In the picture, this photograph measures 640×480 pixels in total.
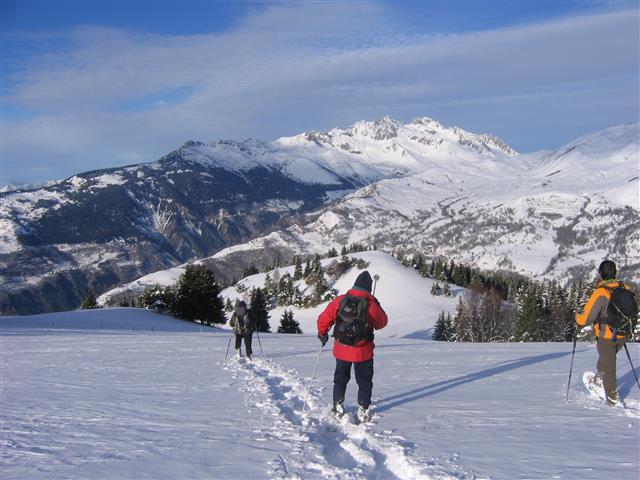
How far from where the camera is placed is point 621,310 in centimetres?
1095

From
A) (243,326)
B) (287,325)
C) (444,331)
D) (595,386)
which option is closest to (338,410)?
(595,386)

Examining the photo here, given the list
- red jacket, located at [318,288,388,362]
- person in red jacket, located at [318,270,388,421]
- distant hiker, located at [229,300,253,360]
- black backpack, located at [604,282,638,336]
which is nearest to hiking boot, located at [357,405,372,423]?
person in red jacket, located at [318,270,388,421]

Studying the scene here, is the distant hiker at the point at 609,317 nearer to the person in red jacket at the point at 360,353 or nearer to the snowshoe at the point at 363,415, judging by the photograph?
the person in red jacket at the point at 360,353

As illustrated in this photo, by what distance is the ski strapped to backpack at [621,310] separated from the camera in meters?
10.9

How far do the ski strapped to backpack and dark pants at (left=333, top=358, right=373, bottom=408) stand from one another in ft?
15.8

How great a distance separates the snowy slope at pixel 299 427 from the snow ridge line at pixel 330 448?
0.03m

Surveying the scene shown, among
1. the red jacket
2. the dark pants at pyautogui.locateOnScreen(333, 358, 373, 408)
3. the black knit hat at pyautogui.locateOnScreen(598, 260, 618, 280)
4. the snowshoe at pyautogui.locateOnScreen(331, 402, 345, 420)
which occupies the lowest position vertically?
the snowshoe at pyautogui.locateOnScreen(331, 402, 345, 420)

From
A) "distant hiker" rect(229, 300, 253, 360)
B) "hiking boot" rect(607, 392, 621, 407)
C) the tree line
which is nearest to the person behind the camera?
"hiking boot" rect(607, 392, 621, 407)

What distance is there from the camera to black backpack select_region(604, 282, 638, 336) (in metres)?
10.9

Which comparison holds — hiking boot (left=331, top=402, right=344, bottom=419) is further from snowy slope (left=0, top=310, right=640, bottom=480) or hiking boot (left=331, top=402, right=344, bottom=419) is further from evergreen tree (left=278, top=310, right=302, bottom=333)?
evergreen tree (left=278, top=310, right=302, bottom=333)

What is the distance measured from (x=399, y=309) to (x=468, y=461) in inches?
4238

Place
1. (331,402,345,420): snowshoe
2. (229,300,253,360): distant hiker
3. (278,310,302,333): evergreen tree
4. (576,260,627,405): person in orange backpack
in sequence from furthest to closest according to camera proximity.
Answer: (278,310,302,333): evergreen tree
(229,300,253,360): distant hiker
(576,260,627,405): person in orange backpack
(331,402,345,420): snowshoe

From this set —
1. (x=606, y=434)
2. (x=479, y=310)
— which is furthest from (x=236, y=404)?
(x=479, y=310)

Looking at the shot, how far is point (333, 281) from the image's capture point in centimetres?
13400
